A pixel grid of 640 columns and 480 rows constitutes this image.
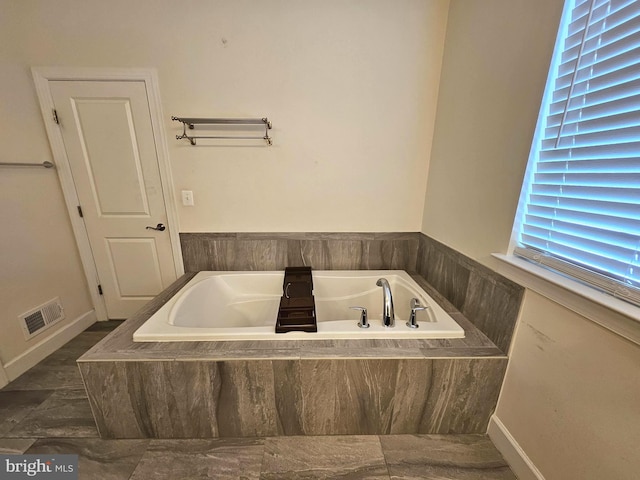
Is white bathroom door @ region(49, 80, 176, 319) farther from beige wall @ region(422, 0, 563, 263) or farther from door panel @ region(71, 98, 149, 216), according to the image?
beige wall @ region(422, 0, 563, 263)

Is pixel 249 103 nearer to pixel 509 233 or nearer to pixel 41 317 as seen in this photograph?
pixel 509 233

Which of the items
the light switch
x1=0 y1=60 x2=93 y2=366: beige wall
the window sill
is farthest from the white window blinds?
x1=0 y1=60 x2=93 y2=366: beige wall

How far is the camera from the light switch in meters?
1.97

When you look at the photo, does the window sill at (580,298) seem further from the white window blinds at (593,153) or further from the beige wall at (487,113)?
the beige wall at (487,113)

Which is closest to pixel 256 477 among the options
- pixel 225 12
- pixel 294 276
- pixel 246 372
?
pixel 246 372

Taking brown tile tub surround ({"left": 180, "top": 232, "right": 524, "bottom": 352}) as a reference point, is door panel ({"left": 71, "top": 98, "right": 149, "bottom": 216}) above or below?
above

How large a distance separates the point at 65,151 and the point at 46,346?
1512mm

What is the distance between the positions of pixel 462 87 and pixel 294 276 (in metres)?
1.75

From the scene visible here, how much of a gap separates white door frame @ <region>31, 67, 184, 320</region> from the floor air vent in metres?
0.26

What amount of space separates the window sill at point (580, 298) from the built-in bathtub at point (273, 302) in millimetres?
448

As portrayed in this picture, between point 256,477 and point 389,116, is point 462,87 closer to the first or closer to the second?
point 389,116

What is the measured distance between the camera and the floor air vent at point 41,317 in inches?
68.0

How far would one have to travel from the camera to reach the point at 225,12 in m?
1.66

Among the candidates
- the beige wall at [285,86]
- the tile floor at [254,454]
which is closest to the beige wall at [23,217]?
the beige wall at [285,86]
